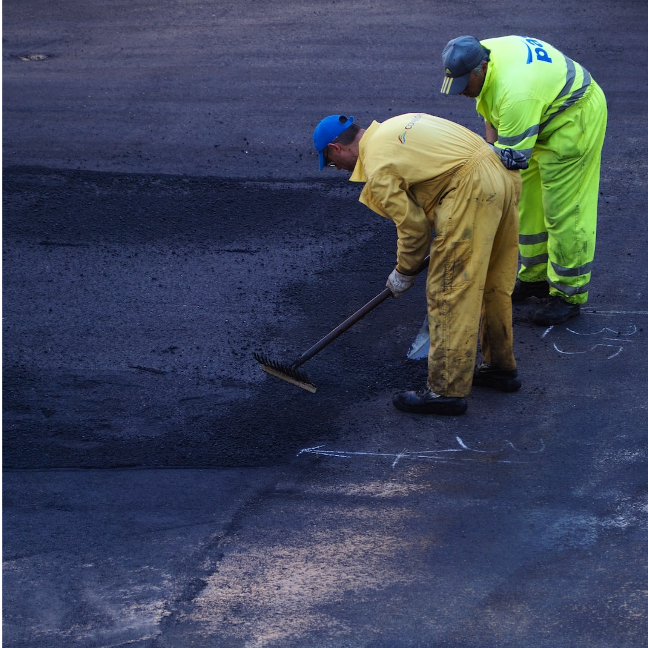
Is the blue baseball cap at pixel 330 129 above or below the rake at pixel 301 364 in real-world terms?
above

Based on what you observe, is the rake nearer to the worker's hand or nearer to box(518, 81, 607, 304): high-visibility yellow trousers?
the worker's hand

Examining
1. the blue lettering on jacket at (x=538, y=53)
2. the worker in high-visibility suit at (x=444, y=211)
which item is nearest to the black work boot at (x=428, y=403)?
the worker in high-visibility suit at (x=444, y=211)

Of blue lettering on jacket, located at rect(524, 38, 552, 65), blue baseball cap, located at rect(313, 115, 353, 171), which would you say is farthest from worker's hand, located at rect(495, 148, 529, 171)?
blue baseball cap, located at rect(313, 115, 353, 171)

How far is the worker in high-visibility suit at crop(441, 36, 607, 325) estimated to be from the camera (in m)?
4.87

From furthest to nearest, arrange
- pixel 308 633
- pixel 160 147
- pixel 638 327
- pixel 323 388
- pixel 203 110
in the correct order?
pixel 203 110
pixel 160 147
pixel 638 327
pixel 323 388
pixel 308 633

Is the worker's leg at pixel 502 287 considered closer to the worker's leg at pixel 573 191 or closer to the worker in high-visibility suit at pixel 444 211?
the worker in high-visibility suit at pixel 444 211

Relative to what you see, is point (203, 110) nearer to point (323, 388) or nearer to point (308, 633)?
point (323, 388)

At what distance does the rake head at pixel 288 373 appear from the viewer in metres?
5.00

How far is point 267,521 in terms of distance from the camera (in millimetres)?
4141

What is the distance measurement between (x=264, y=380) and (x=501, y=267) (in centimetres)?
150

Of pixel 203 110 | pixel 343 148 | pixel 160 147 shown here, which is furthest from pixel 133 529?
pixel 203 110

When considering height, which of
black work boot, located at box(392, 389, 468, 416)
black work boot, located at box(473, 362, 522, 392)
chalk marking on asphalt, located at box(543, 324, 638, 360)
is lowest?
black work boot, located at box(392, 389, 468, 416)

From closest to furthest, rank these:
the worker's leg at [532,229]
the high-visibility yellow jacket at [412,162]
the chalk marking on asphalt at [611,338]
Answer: the high-visibility yellow jacket at [412,162]
the chalk marking on asphalt at [611,338]
the worker's leg at [532,229]

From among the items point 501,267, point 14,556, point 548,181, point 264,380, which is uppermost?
point 548,181
